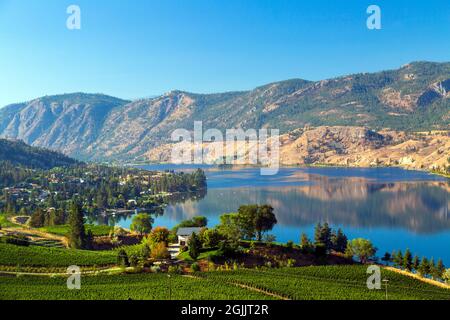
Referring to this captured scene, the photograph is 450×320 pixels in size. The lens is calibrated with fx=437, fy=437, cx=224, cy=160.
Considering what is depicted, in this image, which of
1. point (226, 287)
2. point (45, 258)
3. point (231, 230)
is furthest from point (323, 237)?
point (45, 258)

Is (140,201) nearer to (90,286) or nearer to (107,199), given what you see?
(107,199)

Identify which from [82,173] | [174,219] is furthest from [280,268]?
[82,173]

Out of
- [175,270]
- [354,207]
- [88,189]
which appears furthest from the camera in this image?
[88,189]

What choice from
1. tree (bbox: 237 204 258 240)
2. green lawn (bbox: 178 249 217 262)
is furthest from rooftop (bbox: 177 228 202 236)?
tree (bbox: 237 204 258 240)

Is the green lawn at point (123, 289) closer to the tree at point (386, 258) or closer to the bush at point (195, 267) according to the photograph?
the bush at point (195, 267)

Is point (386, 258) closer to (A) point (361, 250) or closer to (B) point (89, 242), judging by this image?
(A) point (361, 250)

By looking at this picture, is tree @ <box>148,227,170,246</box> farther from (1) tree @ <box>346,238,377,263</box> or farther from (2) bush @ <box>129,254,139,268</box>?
(1) tree @ <box>346,238,377,263</box>

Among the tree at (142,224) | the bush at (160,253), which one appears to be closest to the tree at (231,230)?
the bush at (160,253)
